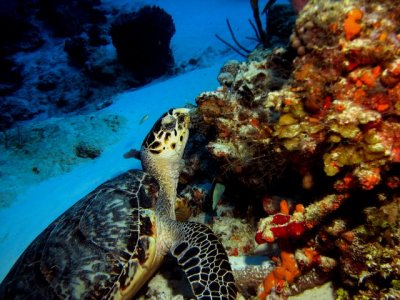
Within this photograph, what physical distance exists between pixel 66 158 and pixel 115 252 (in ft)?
16.1

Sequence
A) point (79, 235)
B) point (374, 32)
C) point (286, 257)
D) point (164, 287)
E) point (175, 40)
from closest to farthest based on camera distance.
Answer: point (374, 32) → point (286, 257) → point (79, 235) → point (164, 287) → point (175, 40)

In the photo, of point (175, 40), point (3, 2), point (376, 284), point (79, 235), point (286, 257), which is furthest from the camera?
point (3, 2)

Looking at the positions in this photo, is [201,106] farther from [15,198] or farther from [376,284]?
[15,198]

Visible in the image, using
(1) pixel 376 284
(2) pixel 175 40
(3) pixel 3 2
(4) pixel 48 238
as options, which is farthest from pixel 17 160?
(3) pixel 3 2

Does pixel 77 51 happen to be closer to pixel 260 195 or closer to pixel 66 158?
pixel 66 158

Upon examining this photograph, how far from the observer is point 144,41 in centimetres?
1071

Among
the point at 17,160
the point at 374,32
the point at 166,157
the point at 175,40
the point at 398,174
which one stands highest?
the point at 175,40

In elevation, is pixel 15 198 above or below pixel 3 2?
below

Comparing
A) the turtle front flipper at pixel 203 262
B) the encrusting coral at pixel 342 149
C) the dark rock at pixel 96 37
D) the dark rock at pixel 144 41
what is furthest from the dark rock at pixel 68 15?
the encrusting coral at pixel 342 149

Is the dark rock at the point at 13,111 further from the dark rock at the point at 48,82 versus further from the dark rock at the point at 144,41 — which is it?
the dark rock at the point at 144,41

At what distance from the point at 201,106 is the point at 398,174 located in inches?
73.6

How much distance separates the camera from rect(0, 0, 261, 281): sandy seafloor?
16.3 feet

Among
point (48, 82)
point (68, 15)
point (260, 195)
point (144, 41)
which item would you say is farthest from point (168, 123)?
point (68, 15)

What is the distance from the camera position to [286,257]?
2.08m
